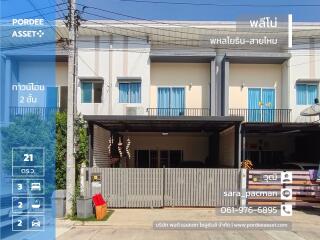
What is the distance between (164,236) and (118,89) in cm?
1512

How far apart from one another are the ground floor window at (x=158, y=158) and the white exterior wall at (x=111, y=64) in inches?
139

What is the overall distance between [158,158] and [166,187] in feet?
34.0

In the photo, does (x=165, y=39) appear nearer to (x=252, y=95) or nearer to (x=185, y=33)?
(x=185, y=33)

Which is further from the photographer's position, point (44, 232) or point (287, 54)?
Answer: point (287, 54)

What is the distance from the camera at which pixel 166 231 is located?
534 inches

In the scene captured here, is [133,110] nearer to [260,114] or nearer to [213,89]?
[213,89]

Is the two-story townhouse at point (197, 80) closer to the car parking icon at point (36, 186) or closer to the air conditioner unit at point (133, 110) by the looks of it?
the air conditioner unit at point (133, 110)

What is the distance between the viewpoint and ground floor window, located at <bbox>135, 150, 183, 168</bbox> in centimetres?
2852

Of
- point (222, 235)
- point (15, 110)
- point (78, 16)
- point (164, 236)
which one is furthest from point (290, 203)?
point (15, 110)

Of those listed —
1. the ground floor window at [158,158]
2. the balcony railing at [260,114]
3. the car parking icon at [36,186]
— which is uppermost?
the balcony railing at [260,114]

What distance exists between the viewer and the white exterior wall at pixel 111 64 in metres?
26.5

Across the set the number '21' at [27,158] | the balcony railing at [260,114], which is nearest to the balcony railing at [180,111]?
the balcony railing at [260,114]

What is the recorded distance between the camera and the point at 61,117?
1767 cm

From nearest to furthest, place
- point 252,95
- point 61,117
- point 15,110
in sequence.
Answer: point 61,117, point 15,110, point 252,95
